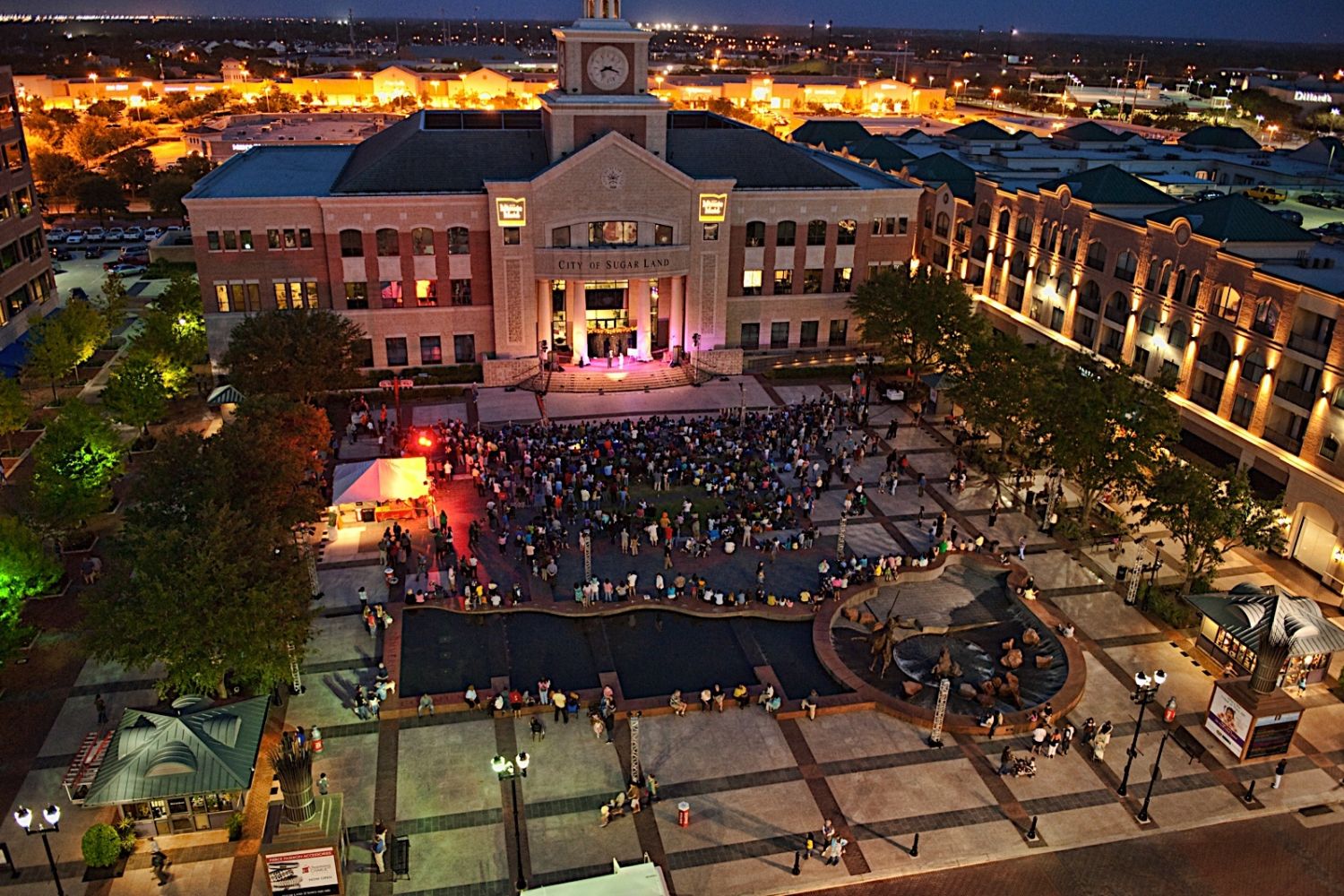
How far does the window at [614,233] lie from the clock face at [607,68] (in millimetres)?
9256

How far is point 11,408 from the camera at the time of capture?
162 ft

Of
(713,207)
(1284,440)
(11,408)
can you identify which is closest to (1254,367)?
(1284,440)

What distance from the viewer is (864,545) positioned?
45.6m

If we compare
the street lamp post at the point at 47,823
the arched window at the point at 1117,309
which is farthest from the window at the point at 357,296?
the arched window at the point at 1117,309

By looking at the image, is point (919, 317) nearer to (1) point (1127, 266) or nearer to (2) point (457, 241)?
(1) point (1127, 266)

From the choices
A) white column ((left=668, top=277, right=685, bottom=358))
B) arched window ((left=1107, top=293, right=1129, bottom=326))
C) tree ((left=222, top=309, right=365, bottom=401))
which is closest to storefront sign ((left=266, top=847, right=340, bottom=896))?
tree ((left=222, top=309, right=365, bottom=401))

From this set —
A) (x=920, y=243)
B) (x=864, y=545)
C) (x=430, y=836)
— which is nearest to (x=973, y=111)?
(x=920, y=243)

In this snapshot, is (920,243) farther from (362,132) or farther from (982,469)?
(362,132)

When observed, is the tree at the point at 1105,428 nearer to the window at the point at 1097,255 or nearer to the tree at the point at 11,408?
the window at the point at 1097,255

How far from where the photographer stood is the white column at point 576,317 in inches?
2586

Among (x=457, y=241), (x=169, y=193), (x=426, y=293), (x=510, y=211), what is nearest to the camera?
(x=510, y=211)

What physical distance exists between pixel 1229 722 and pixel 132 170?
425ft

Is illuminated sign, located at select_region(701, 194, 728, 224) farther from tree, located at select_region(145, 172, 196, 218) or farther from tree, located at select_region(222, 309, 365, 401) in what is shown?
tree, located at select_region(145, 172, 196, 218)

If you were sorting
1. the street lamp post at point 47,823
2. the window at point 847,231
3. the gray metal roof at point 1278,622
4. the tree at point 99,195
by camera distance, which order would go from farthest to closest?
the tree at point 99,195
the window at point 847,231
the gray metal roof at point 1278,622
the street lamp post at point 47,823
